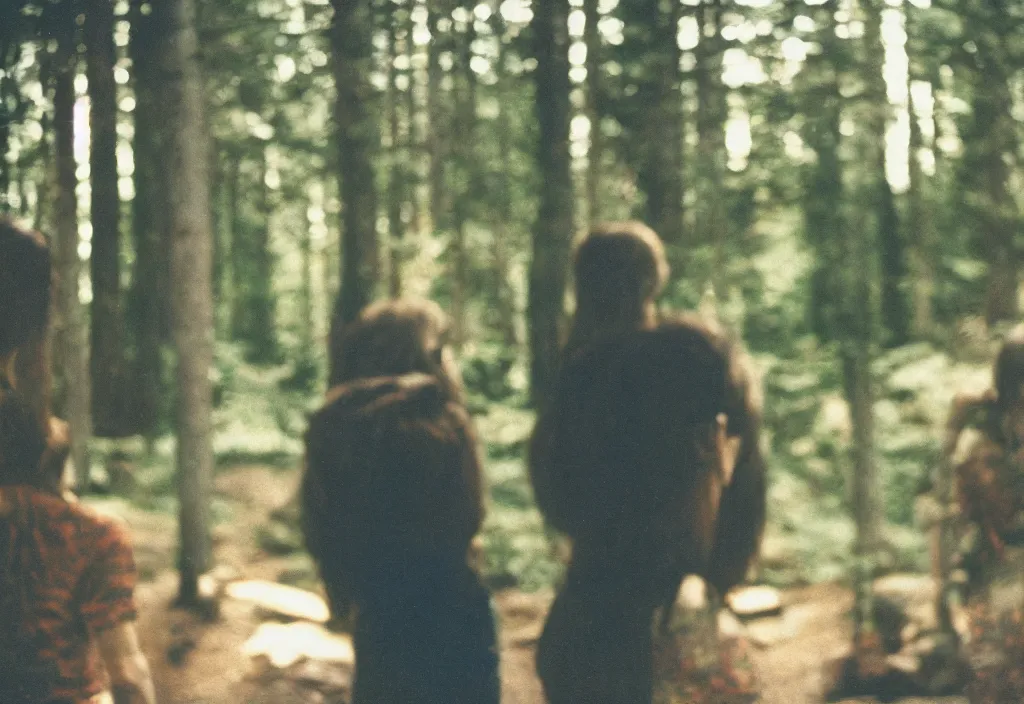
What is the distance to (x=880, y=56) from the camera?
16.4 ft

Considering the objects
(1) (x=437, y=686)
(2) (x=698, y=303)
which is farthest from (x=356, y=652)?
(2) (x=698, y=303)

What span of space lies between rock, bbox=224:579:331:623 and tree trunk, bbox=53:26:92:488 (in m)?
1.03

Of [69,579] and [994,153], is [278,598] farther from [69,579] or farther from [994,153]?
[994,153]

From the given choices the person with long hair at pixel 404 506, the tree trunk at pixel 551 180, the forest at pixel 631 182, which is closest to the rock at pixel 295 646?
the forest at pixel 631 182

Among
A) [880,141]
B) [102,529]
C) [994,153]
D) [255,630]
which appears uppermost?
[880,141]

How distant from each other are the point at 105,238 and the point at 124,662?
6.17 meters

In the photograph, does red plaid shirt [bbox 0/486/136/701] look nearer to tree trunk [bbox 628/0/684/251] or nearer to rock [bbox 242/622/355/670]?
rock [bbox 242/622/355/670]

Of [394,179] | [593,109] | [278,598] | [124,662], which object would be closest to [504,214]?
[394,179]

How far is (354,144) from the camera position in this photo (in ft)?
16.7

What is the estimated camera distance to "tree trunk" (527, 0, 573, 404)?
15.1ft

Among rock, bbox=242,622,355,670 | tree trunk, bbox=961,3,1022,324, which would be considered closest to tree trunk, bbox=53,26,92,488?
rock, bbox=242,622,355,670

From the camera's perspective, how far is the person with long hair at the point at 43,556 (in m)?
2.63

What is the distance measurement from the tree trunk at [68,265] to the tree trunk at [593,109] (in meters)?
2.48

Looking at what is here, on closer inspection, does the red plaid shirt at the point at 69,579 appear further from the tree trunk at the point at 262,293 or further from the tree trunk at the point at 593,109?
the tree trunk at the point at 262,293
